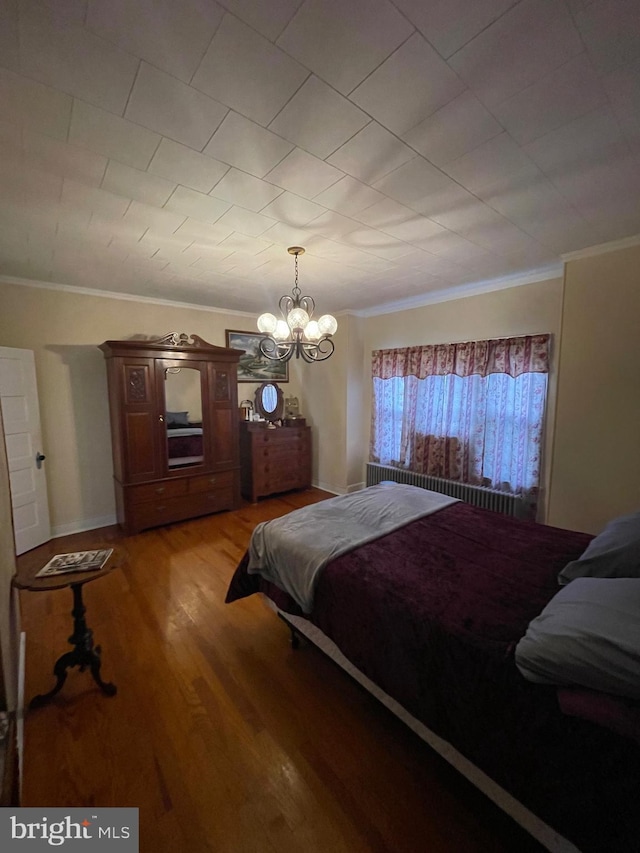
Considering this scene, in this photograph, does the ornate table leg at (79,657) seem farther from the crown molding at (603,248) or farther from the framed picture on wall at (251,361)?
the crown molding at (603,248)

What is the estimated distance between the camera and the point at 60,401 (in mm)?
3404

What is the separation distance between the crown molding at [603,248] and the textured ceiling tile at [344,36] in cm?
232

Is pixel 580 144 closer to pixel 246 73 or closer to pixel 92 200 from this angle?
pixel 246 73

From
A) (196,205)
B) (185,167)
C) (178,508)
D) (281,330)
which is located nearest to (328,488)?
(178,508)

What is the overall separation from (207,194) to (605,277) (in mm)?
2801

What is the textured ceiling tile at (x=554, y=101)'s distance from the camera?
109 centimetres

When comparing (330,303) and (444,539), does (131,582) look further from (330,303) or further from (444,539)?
(330,303)

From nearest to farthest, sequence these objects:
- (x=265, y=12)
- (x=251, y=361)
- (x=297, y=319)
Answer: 1. (x=265, y=12)
2. (x=297, y=319)
3. (x=251, y=361)

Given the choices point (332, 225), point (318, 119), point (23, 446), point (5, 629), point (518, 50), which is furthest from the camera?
point (23, 446)

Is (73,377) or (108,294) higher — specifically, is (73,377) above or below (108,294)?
below

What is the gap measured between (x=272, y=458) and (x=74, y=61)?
385cm

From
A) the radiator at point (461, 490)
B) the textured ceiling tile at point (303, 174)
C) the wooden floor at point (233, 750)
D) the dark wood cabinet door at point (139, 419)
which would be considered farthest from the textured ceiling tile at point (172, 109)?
the radiator at point (461, 490)

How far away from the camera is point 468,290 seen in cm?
345

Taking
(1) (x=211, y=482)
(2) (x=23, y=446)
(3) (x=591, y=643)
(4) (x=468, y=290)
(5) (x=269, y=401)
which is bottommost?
(1) (x=211, y=482)
